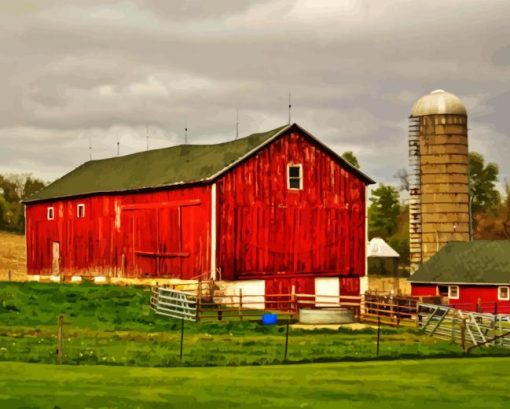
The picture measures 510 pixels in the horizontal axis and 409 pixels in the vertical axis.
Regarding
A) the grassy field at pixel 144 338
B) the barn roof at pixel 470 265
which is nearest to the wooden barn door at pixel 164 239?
the grassy field at pixel 144 338

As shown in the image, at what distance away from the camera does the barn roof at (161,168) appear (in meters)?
43.3

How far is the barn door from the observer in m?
53.8

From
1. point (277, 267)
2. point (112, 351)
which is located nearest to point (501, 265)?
point (277, 267)

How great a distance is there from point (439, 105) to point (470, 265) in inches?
991

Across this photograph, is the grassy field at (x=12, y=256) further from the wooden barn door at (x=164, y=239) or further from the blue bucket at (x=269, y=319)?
the blue bucket at (x=269, y=319)

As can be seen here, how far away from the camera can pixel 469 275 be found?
53.8 m

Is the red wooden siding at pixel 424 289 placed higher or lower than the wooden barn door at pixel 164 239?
lower

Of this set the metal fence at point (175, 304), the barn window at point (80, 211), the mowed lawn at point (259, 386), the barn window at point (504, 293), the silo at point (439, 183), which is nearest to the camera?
the mowed lawn at point (259, 386)

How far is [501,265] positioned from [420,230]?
21507mm

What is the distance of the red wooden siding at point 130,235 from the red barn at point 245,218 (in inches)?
2.2

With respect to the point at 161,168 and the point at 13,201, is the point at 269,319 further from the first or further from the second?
the point at 13,201

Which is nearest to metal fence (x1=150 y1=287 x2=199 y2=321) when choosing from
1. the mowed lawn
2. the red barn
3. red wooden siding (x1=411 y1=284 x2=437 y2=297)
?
the red barn

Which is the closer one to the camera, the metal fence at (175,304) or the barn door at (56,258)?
the metal fence at (175,304)

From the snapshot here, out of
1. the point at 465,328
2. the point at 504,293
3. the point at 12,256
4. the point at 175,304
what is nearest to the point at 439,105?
Answer: the point at 504,293
